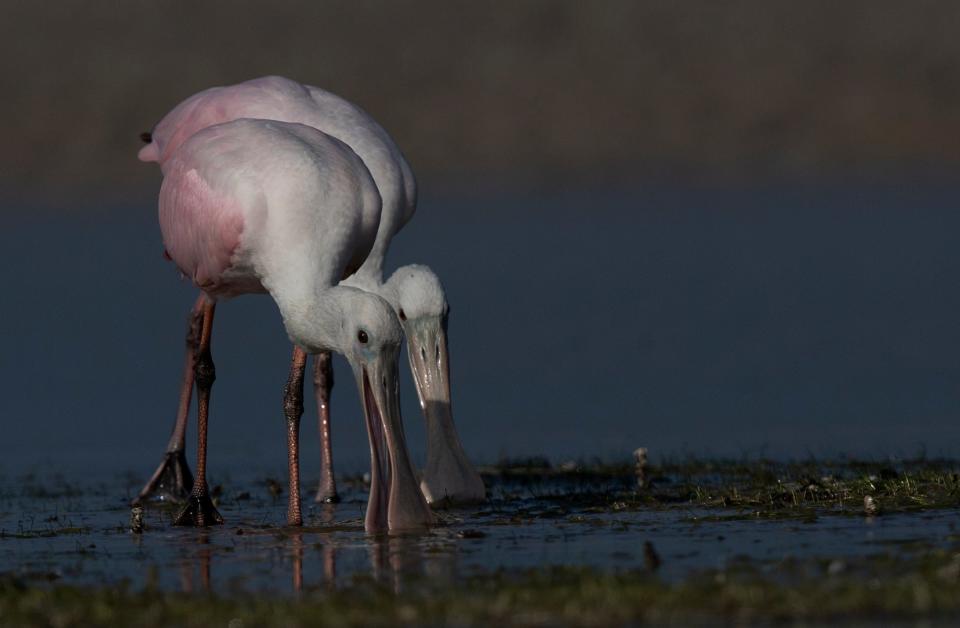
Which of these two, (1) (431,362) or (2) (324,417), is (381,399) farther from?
(2) (324,417)

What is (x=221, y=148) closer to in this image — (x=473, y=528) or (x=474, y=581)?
(x=473, y=528)

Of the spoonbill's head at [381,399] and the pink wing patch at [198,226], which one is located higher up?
the pink wing patch at [198,226]

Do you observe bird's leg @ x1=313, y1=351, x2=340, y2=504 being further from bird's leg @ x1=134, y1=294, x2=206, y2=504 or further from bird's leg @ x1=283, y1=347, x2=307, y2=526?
bird's leg @ x1=134, y1=294, x2=206, y2=504

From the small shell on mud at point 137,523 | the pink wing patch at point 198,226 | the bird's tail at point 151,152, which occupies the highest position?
the bird's tail at point 151,152

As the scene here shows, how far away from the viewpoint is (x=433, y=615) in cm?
785

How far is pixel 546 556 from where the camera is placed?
9.66m

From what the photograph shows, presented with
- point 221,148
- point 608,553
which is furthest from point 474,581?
point 221,148

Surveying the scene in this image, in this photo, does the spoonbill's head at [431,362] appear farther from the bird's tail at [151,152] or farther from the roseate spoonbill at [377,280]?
the bird's tail at [151,152]

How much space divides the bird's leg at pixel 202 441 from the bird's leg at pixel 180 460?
8.2 inches

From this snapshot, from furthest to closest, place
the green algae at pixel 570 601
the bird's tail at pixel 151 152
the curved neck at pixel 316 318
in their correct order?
the bird's tail at pixel 151 152, the curved neck at pixel 316 318, the green algae at pixel 570 601

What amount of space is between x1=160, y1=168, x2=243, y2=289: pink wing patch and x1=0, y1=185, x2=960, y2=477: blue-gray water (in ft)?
9.35

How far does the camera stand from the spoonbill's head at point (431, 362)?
1292 centimetres

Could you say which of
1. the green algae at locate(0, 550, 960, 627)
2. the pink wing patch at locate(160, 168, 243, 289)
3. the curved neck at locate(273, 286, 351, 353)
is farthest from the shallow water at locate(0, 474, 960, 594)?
the pink wing patch at locate(160, 168, 243, 289)

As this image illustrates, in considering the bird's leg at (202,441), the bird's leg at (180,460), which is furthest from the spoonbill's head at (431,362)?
the bird's leg at (180,460)
